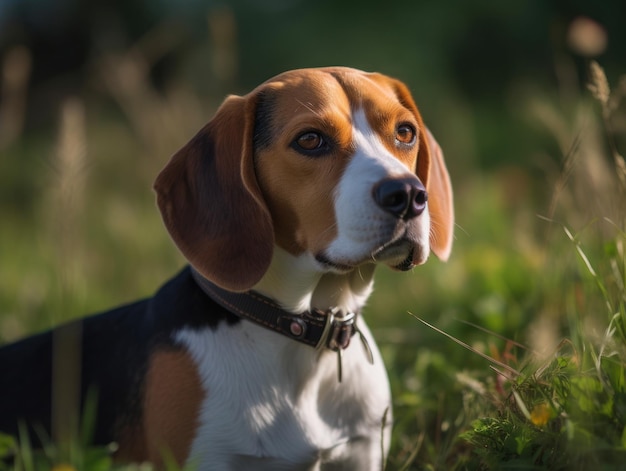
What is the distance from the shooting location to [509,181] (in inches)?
320

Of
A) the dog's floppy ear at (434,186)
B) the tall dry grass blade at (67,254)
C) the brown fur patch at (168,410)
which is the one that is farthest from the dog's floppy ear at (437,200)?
the tall dry grass blade at (67,254)

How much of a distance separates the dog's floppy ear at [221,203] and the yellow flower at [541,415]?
0.97 metres

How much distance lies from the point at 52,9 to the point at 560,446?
17.4 m

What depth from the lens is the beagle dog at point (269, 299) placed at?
2.83m

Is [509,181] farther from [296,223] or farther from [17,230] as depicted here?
[296,223]

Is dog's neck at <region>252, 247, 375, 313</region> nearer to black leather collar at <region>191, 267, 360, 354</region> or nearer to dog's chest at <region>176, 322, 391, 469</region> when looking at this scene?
black leather collar at <region>191, 267, 360, 354</region>

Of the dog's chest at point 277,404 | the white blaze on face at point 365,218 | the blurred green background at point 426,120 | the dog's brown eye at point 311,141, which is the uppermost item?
the dog's brown eye at point 311,141

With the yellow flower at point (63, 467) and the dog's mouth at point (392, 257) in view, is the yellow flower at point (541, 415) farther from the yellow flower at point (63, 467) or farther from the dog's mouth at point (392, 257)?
the yellow flower at point (63, 467)

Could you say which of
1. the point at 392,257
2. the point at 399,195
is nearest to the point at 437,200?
the point at 392,257

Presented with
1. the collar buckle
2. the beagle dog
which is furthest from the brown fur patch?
the collar buckle

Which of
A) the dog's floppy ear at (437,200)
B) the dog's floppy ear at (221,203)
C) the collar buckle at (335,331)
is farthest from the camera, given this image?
the dog's floppy ear at (437,200)

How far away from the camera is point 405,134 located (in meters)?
3.17

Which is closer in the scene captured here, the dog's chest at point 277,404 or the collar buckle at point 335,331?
the dog's chest at point 277,404

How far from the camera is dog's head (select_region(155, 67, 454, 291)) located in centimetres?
271
